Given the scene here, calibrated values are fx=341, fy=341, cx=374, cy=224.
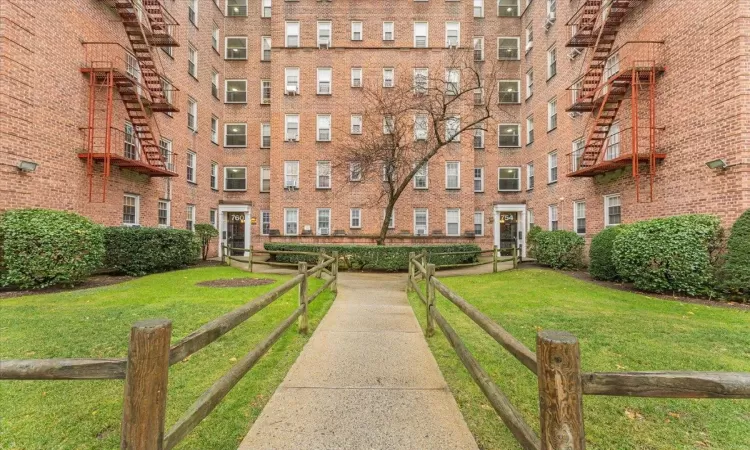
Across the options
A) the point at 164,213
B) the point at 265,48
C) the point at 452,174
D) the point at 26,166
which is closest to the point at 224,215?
the point at 164,213

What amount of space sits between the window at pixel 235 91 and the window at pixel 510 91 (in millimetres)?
17827

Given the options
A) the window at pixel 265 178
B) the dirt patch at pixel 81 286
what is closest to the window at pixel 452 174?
the window at pixel 265 178

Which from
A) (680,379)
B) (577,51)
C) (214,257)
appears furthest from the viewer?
(214,257)

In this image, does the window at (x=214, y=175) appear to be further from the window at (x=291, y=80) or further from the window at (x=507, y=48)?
the window at (x=507, y=48)

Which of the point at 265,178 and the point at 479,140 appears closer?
the point at 479,140

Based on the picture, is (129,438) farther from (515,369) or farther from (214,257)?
(214,257)

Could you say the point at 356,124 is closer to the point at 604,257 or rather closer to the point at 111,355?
the point at 604,257

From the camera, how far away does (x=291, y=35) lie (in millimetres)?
22047

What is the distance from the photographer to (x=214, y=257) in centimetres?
2058

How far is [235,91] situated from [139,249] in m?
15.7

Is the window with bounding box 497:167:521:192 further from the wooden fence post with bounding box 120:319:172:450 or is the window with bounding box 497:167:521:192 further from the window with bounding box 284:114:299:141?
the wooden fence post with bounding box 120:319:172:450

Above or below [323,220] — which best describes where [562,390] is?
below

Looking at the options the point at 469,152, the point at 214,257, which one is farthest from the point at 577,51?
the point at 214,257

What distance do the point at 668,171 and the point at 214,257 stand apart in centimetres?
2176
